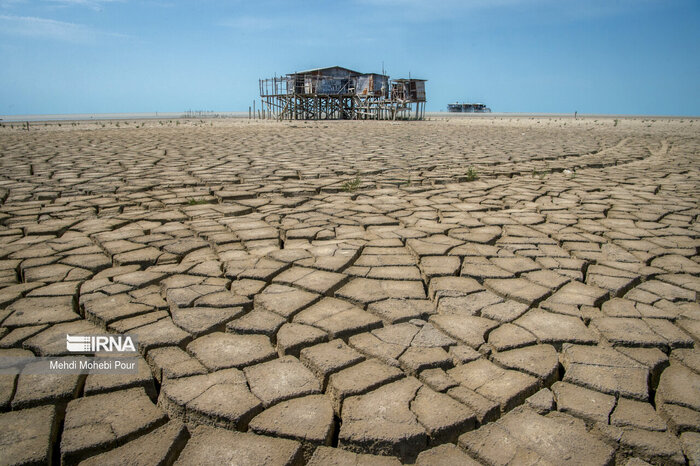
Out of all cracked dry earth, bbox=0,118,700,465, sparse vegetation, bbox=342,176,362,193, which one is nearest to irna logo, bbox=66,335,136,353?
cracked dry earth, bbox=0,118,700,465

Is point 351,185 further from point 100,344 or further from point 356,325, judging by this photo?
point 100,344

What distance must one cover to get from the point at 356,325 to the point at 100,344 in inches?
40.4

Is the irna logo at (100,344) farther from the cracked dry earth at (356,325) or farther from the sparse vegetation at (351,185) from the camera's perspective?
the sparse vegetation at (351,185)

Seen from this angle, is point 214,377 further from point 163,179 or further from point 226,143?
point 226,143

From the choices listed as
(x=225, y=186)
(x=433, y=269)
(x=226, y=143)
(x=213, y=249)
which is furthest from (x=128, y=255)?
(x=226, y=143)

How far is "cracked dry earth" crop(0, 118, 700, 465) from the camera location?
1.40m

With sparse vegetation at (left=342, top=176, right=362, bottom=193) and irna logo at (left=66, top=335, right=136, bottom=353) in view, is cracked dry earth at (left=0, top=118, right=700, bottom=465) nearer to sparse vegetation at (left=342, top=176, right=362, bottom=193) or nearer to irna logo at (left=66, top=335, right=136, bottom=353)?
irna logo at (left=66, top=335, right=136, bottom=353)

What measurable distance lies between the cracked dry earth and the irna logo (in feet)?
0.15

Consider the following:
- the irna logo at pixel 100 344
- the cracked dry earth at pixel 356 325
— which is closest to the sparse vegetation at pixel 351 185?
the cracked dry earth at pixel 356 325

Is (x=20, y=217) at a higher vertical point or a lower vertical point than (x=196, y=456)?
higher

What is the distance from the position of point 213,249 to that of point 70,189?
8.48 ft

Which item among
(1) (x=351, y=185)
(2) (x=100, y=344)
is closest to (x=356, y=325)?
(2) (x=100, y=344)

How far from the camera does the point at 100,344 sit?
6.15ft

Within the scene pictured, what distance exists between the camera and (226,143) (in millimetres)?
9609
